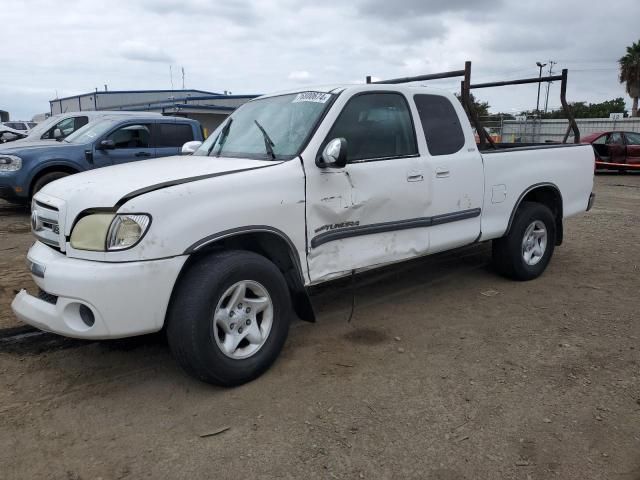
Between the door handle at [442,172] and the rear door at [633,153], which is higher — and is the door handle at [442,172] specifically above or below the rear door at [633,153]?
above

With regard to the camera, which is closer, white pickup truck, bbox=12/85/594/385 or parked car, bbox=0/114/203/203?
white pickup truck, bbox=12/85/594/385

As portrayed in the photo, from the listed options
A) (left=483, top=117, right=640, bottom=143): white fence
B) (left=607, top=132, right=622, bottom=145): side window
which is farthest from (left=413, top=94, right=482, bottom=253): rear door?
(left=483, top=117, right=640, bottom=143): white fence

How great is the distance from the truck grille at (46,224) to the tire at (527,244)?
4.04 metres

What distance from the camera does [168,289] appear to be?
117 inches

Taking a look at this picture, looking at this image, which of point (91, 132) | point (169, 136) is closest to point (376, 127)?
point (169, 136)

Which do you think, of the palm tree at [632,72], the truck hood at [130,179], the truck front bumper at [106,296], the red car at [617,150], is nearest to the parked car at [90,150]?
the truck hood at [130,179]

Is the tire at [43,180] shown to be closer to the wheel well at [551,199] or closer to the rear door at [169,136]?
the rear door at [169,136]

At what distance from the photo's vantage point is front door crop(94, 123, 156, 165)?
30.6 ft

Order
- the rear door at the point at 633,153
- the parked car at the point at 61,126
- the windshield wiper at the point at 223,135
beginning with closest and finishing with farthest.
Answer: the windshield wiper at the point at 223,135 → the parked car at the point at 61,126 → the rear door at the point at 633,153

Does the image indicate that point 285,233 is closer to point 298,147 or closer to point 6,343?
point 298,147

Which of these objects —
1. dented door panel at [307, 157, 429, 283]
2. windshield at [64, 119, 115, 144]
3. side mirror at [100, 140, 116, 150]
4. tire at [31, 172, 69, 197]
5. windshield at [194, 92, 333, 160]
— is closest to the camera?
dented door panel at [307, 157, 429, 283]

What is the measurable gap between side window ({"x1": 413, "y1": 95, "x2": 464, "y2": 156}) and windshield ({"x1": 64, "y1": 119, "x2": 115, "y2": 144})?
22.4ft

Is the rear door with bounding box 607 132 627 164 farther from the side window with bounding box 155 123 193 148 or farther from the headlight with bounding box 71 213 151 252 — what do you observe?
the headlight with bounding box 71 213 151 252

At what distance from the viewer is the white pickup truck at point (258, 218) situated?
2.93m
